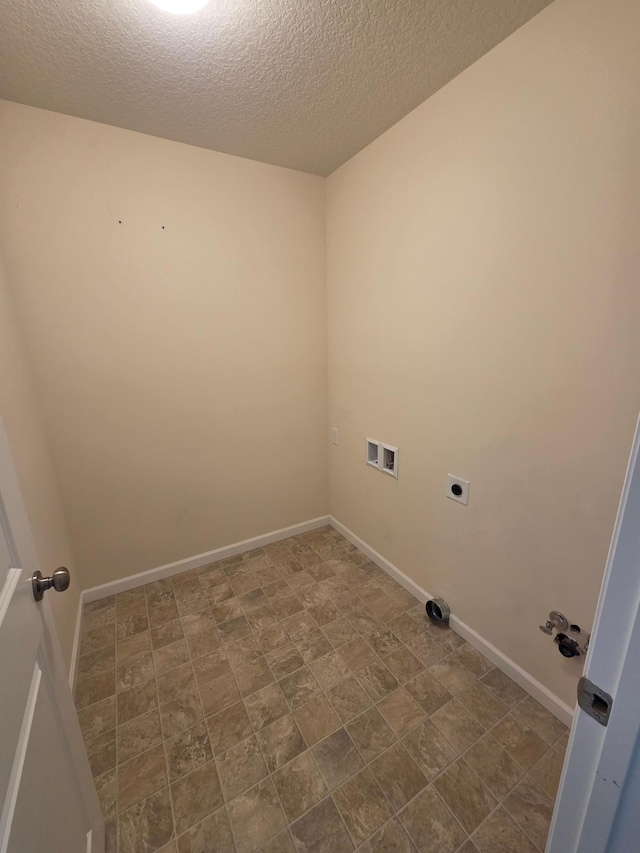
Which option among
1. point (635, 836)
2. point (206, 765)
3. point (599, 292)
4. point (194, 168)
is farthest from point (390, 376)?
point (206, 765)

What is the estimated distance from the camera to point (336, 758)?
1240 mm

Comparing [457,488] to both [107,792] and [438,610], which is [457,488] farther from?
[107,792]

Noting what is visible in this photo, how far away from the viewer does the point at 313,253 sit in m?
2.29

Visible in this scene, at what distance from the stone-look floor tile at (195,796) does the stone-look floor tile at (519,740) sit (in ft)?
3.44

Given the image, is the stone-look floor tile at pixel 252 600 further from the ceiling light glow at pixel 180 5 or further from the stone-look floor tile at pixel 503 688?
the ceiling light glow at pixel 180 5

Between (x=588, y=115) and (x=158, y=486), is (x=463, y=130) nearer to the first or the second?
(x=588, y=115)

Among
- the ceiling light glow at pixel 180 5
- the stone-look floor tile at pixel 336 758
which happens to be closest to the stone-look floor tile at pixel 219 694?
the stone-look floor tile at pixel 336 758

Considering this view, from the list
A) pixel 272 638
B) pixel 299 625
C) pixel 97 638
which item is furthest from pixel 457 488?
pixel 97 638

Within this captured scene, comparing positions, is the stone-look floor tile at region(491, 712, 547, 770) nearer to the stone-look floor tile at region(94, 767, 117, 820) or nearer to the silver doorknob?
the stone-look floor tile at region(94, 767, 117, 820)

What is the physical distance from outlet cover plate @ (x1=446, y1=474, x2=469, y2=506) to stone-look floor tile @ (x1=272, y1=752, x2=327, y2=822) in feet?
3.92

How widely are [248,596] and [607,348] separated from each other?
2116 mm

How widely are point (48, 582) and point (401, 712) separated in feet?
4.60

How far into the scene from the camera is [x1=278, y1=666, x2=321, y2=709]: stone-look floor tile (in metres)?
1.46

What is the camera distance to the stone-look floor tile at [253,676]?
1.51 m
